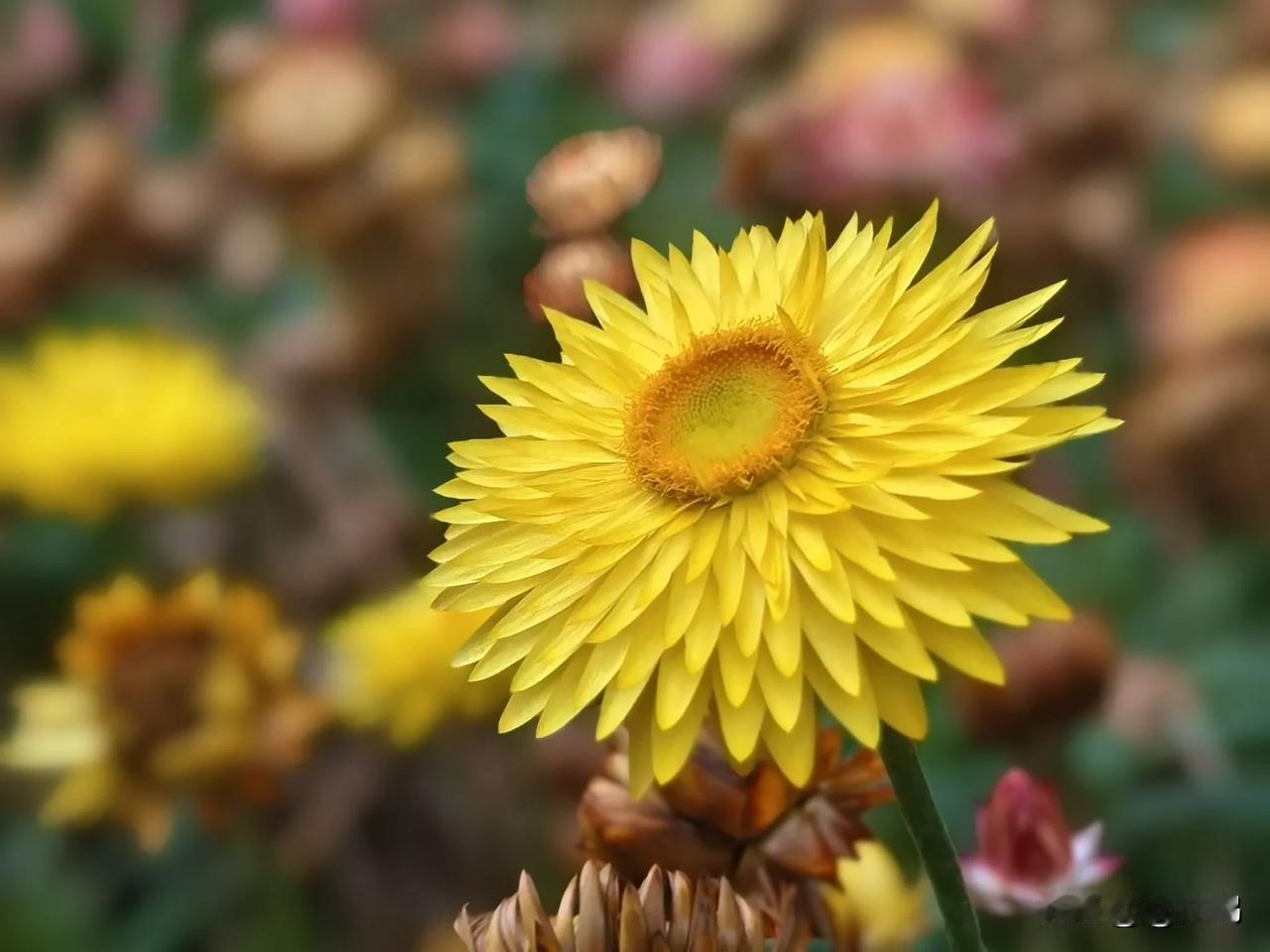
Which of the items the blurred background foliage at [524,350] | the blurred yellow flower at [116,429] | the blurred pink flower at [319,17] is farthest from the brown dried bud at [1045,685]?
the blurred pink flower at [319,17]

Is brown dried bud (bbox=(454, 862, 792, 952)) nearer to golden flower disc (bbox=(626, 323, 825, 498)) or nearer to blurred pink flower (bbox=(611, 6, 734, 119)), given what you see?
golden flower disc (bbox=(626, 323, 825, 498))

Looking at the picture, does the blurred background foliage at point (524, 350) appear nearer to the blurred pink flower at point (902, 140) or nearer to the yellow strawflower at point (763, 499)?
the blurred pink flower at point (902, 140)

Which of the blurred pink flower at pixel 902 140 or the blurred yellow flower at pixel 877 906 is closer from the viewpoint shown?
the blurred yellow flower at pixel 877 906

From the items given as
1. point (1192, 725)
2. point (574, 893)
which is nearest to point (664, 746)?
point (574, 893)

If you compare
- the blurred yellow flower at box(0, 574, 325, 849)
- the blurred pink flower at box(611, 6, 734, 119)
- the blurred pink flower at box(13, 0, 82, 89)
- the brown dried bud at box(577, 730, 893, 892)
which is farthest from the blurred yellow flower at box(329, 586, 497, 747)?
the blurred pink flower at box(13, 0, 82, 89)

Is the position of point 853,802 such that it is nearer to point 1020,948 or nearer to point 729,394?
point 729,394

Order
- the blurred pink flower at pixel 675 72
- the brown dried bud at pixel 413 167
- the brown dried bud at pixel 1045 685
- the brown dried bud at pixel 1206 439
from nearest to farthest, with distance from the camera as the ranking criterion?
the brown dried bud at pixel 1045 685
the brown dried bud at pixel 1206 439
the brown dried bud at pixel 413 167
the blurred pink flower at pixel 675 72

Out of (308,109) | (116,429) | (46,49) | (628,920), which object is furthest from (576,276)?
(46,49)
